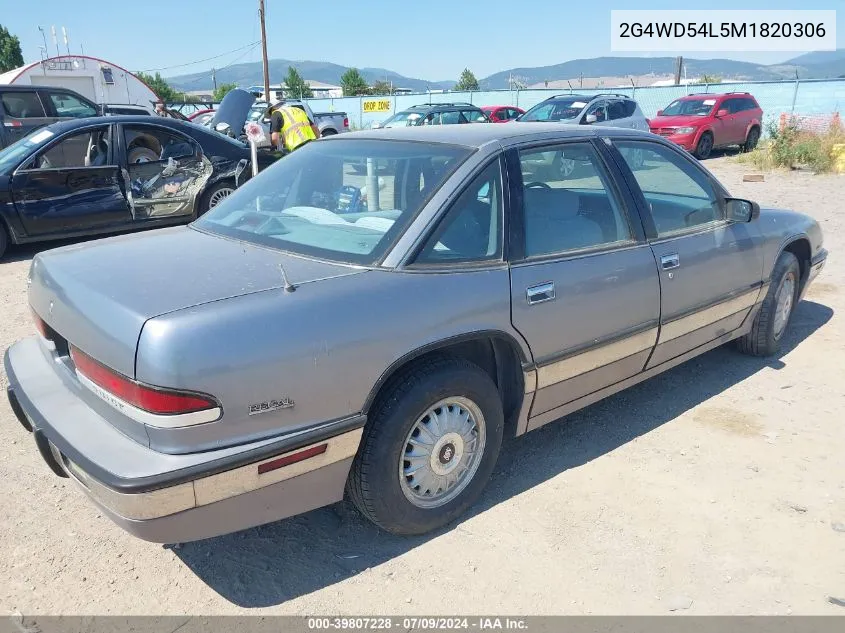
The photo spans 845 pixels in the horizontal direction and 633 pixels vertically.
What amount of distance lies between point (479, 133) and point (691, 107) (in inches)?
684

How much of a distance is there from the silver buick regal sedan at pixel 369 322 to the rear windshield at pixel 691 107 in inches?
624

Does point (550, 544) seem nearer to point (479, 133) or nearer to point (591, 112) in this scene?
point (479, 133)

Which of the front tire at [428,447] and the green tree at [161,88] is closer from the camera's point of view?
the front tire at [428,447]

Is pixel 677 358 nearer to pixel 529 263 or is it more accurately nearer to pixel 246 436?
pixel 529 263

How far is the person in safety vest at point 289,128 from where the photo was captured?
10.4m

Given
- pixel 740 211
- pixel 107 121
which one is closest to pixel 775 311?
pixel 740 211

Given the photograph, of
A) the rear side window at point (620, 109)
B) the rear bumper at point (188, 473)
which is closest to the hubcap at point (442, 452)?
the rear bumper at point (188, 473)

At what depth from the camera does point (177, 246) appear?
9.71 ft

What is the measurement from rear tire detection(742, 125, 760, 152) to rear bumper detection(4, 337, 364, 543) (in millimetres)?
19980

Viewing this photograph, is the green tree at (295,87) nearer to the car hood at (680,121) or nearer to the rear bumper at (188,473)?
the car hood at (680,121)

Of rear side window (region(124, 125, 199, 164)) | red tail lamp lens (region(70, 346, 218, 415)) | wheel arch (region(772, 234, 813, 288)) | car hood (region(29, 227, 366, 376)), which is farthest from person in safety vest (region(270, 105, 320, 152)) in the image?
red tail lamp lens (region(70, 346, 218, 415))

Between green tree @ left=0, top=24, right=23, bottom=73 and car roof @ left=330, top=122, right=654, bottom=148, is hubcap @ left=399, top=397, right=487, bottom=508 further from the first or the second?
green tree @ left=0, top=24, right=23, bottom=73

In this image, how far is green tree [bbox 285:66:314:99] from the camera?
5974 centimetres

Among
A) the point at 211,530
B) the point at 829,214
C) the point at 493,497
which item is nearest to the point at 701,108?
the point at 829,214
